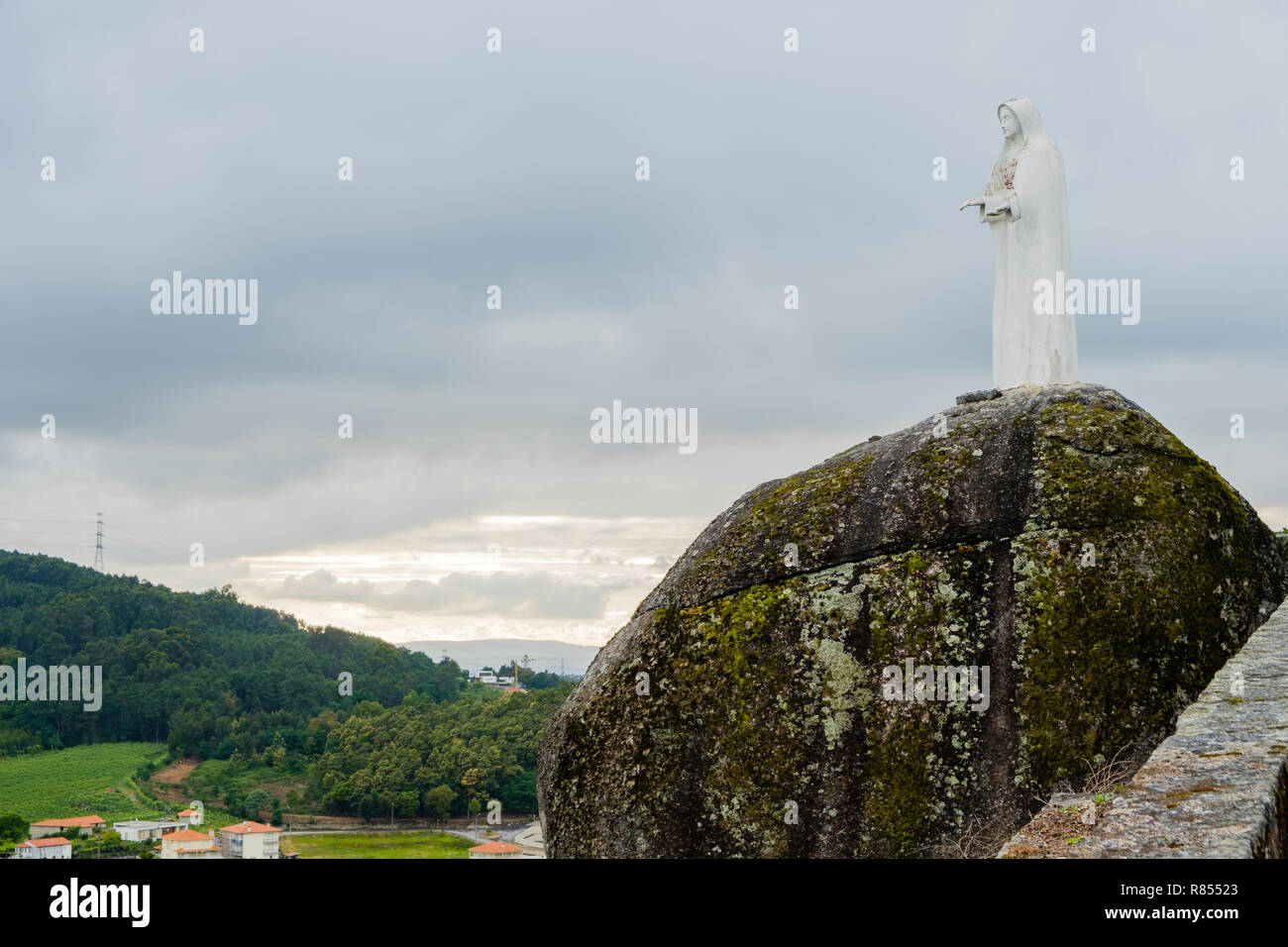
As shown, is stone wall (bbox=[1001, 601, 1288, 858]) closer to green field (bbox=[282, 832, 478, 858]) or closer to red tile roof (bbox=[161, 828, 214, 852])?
green field (bbox=[282, 832, 478, 858])

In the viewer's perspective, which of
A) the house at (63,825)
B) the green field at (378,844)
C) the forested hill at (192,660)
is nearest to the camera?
the green field at (378,844)

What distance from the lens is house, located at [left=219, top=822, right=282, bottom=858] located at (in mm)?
67069

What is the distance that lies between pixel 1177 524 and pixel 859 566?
268 centimetres

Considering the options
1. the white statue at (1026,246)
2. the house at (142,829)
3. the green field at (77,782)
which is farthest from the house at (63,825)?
the white statue at (1026,246)

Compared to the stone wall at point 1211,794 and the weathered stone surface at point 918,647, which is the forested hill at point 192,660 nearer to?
the weathered stone surface at point 918,647

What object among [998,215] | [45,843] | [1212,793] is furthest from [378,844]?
[1212,793]

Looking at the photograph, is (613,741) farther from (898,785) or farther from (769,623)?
(898,785)

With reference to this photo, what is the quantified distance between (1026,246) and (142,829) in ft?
255

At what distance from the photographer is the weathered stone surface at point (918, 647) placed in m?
8.87

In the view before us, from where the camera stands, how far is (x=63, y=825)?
75.2 metres

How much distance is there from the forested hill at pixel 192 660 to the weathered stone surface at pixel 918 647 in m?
69.7

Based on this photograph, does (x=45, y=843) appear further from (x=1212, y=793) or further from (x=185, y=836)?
(x=1212, y=793)
